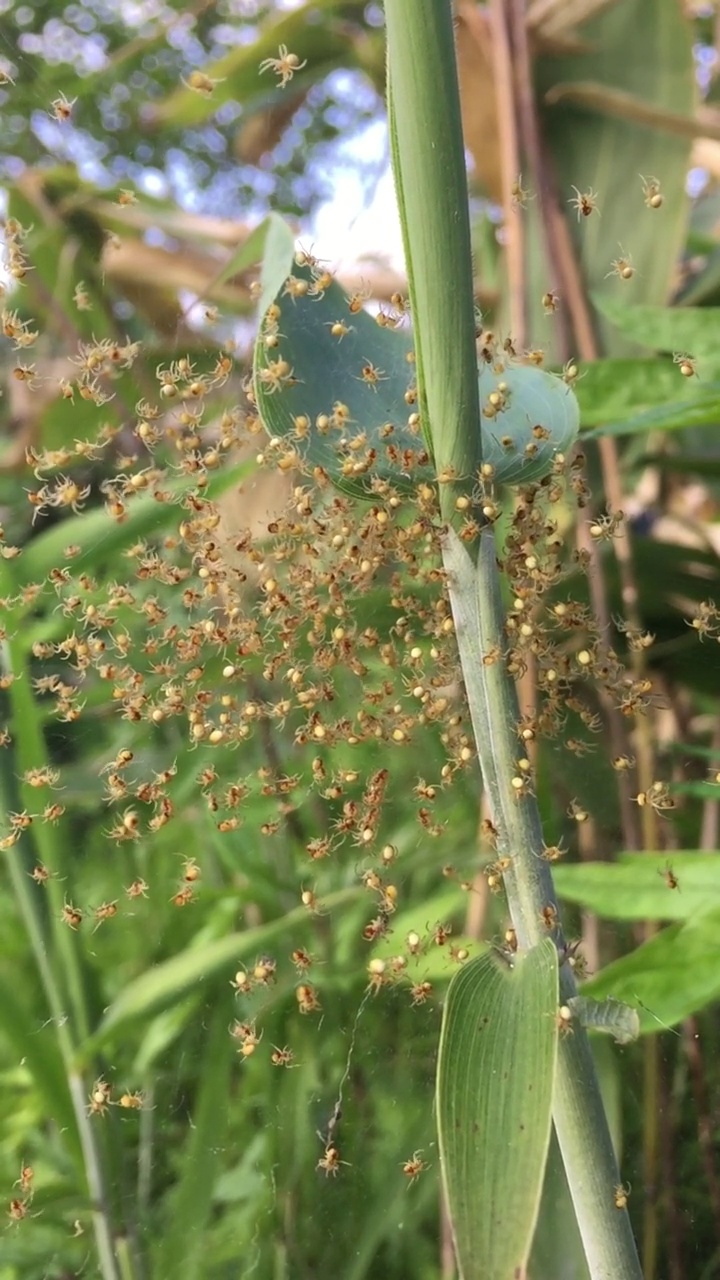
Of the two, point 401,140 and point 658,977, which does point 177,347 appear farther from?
point 658,977

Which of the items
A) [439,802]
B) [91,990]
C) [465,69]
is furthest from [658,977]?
[465,69]

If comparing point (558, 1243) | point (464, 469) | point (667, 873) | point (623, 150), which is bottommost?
→ point (558, 1243)

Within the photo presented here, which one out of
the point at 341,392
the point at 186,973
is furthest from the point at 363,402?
the point at 186,973

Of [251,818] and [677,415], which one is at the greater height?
[677,415]

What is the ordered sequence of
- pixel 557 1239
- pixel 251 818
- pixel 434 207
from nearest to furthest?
pixel 434 207, pixel 557 1239, pixel 251 818

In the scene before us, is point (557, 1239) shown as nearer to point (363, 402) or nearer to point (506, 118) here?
point (363, 402)

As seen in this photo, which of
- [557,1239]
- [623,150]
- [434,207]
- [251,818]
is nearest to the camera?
[434,207]

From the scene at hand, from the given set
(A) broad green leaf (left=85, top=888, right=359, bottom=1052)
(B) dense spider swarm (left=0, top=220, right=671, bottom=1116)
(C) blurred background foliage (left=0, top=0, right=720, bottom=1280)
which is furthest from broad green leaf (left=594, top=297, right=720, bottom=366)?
(A) broad green leaf (left=85, top=888, right=359, bottom=1052)

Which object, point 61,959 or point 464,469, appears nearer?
point 464,469
